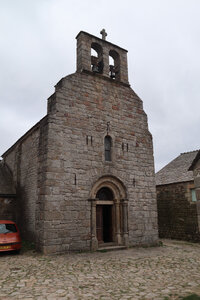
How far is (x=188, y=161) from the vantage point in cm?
1645

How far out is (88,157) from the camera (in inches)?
422

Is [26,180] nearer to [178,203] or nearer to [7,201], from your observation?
[7,201]

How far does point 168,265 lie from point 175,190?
26.6ft

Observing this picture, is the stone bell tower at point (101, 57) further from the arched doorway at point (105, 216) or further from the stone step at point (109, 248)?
the stone step at point (109, 248)

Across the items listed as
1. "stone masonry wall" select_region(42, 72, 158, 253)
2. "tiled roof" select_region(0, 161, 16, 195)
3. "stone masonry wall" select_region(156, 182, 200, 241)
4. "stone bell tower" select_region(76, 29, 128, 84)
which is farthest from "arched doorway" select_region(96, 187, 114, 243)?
"stone bell tower" select_region(76, 29, 128, 84)

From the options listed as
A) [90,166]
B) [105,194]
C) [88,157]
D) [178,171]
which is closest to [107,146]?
[88,157]

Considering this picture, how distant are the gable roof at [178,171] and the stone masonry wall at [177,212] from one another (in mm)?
360

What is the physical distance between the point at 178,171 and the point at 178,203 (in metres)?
2.25

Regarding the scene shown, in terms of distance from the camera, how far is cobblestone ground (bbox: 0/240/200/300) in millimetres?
5113

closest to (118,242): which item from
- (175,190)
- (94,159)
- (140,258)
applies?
(140,258)

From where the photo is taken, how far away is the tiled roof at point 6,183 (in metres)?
13.2

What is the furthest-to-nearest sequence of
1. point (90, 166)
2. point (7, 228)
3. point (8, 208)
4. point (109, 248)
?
point (8, 208) < point (90, 166) < point (109, 248) < point (7, 228)

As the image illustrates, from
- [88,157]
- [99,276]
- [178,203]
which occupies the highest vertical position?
[88,157]

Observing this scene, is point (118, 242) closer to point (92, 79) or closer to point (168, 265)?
point (168, 265)
